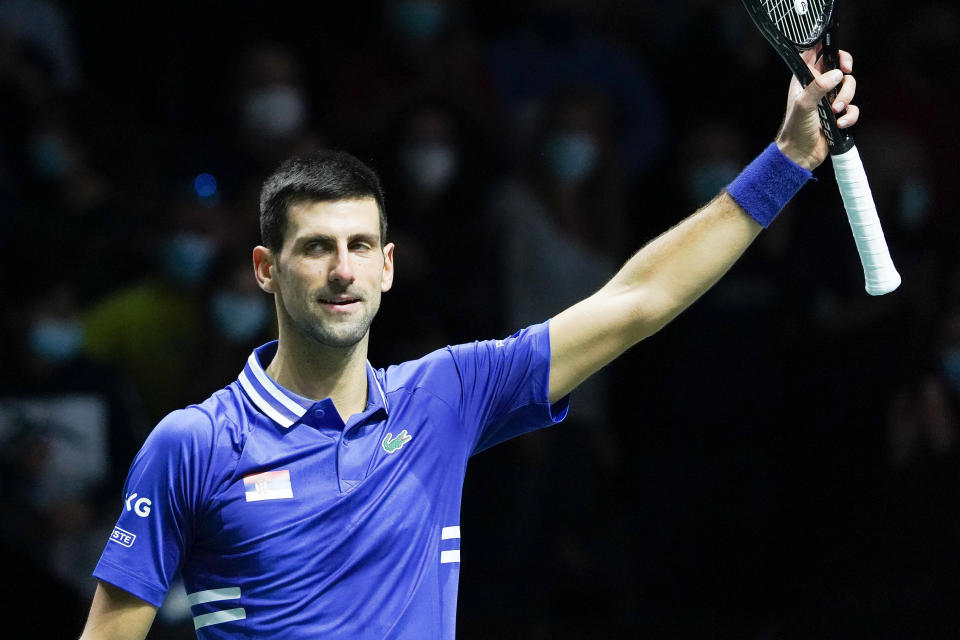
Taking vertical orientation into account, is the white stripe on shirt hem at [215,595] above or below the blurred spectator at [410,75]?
below

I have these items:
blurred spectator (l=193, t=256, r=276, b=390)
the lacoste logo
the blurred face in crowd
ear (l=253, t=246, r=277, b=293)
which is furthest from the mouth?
blurred spectator (l=193, t=256, r=276, b=390)

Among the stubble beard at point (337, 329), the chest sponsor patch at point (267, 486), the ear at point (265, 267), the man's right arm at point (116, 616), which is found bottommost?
the man's right arm at point (116, 616)

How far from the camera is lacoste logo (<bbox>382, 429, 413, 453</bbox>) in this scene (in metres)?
3.55

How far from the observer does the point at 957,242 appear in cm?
716

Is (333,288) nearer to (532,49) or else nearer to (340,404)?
(340,404)

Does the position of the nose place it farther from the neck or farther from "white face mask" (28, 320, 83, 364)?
"white face mask" (28, 320, 83, 364)

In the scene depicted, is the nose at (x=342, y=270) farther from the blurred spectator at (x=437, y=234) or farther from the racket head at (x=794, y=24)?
the blurred spectator at (x=437, y=234)

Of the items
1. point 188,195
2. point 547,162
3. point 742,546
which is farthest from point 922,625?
point 188,195

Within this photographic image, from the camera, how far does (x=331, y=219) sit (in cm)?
349

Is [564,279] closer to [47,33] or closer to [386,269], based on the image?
[47,33]

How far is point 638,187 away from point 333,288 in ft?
15.8

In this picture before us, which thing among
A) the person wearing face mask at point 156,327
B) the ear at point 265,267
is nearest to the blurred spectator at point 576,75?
the person wearing face mask at point 156,327

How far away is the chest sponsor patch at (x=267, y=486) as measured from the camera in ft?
11.0

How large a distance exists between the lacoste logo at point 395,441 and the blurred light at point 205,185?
387 centimetres
